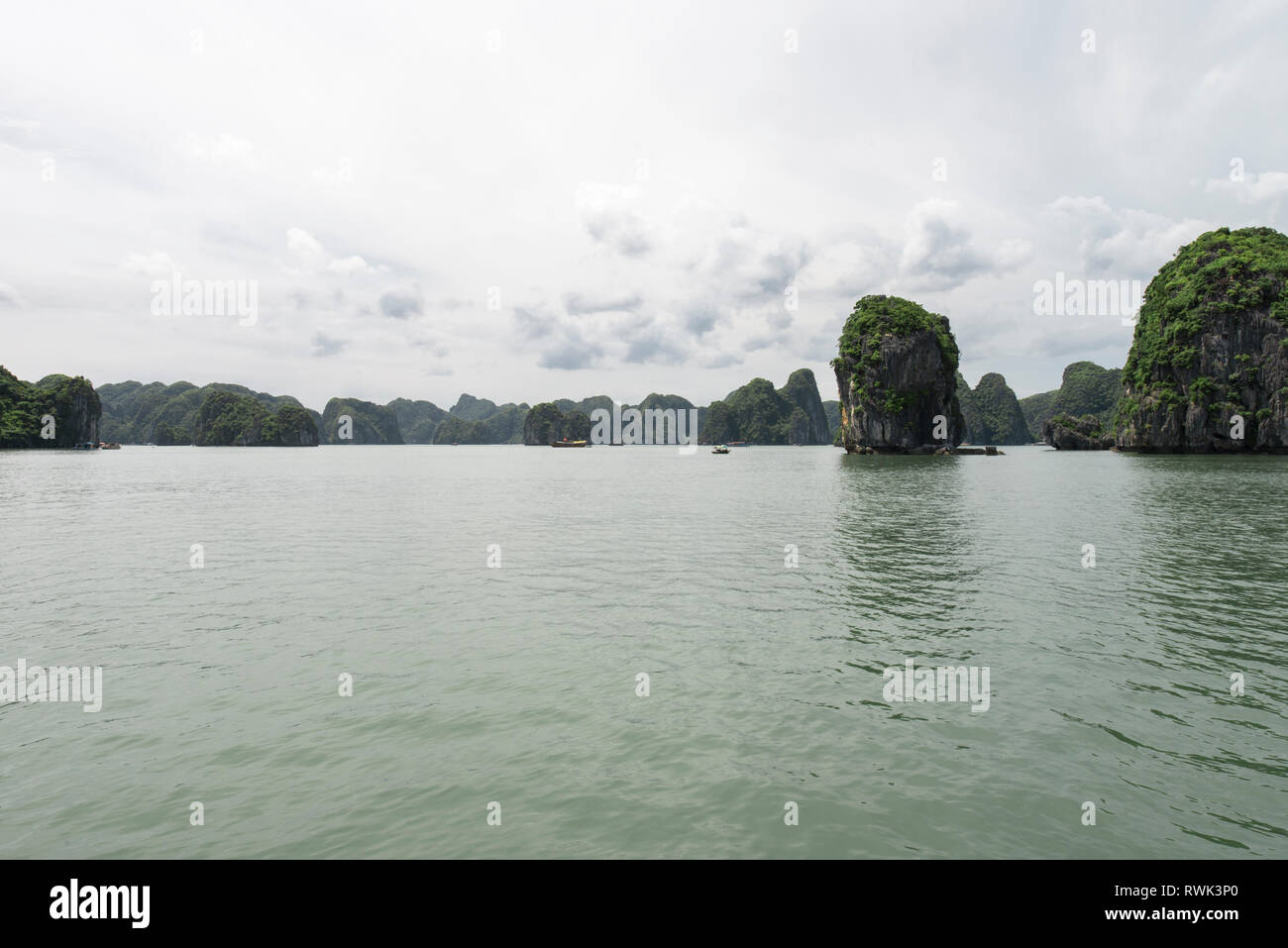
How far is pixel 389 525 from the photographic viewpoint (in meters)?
39.7

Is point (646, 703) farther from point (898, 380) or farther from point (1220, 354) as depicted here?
point (1220, 354)

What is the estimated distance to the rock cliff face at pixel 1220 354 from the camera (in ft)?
384

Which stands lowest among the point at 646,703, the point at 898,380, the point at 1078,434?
the point at 646,703

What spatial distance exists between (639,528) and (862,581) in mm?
16476

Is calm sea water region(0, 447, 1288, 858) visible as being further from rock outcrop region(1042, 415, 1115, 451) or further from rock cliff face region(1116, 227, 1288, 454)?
rock outcrop region(1042, 415, 1115, 451)
